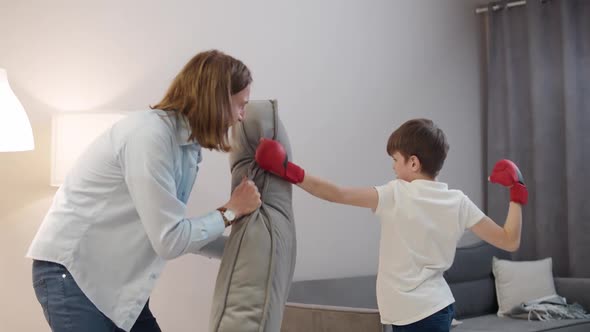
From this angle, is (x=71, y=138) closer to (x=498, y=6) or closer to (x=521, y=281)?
(x=521, y=281)

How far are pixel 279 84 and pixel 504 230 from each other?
68.1 inches

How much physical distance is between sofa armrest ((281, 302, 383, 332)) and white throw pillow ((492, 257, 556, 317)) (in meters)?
1.49

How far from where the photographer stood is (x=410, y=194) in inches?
91.7

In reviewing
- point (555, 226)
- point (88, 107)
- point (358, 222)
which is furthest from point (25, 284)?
point (555, 226)

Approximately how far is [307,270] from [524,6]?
236 centimetres

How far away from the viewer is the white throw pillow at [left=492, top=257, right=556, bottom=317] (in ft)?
14.4

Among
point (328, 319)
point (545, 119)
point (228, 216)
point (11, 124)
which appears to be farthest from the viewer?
point (545, 119)

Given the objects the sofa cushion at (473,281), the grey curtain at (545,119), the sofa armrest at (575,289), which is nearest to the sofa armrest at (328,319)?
the sofa cushion at (473,281)

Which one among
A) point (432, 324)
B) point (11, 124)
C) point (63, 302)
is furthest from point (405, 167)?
point (11, 124)

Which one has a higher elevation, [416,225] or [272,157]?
[272,157]

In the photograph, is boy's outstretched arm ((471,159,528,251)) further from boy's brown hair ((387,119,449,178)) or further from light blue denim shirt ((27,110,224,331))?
light blue denim shirt ((27,110,224,331))

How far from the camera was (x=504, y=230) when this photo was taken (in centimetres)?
243

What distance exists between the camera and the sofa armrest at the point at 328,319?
319 centimetres

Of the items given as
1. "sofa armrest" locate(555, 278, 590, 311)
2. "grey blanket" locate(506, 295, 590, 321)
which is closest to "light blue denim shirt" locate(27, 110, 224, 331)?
"grey blanket" locate(506, 295, 590, 321)
